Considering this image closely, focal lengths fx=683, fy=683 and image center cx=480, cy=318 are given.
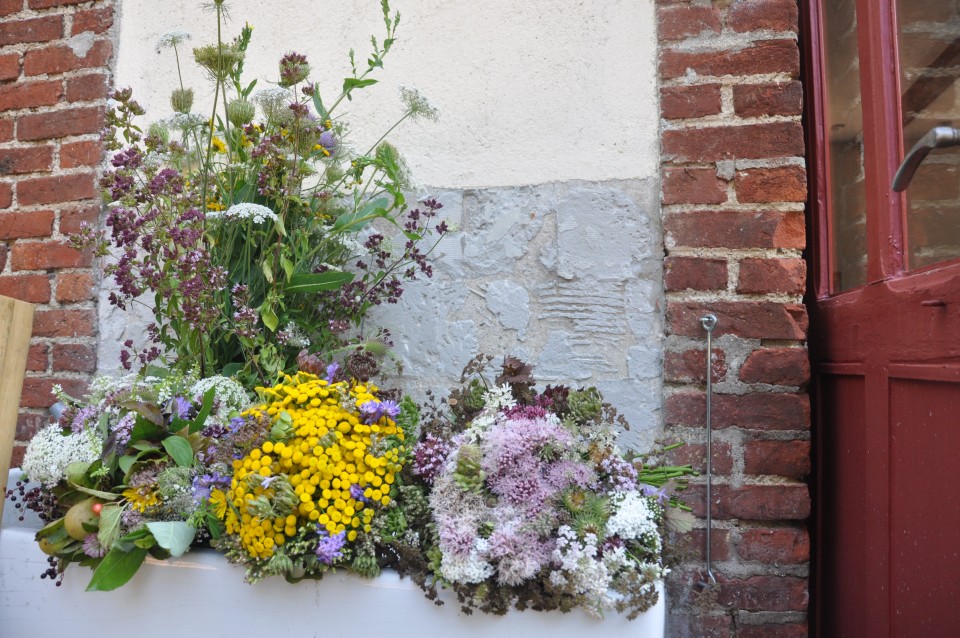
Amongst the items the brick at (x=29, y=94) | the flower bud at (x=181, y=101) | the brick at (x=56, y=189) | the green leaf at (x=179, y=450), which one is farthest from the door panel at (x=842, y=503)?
the brick at (x=29, y=94)

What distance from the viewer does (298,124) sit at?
4.69 feet

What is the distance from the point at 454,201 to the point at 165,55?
3.29 feet

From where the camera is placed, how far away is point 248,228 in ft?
4.91

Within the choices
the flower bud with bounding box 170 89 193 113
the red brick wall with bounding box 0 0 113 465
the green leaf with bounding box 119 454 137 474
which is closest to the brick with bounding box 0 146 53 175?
the red brick wall with bounding box 0 0 113 465

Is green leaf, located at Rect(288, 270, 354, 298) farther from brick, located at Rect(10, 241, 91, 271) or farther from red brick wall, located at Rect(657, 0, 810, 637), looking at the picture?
brick, located at Rect(10, 241, 91, 271)

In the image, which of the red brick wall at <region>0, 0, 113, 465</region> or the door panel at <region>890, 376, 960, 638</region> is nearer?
the door panel at <region>890, 376, 960, 638</region>

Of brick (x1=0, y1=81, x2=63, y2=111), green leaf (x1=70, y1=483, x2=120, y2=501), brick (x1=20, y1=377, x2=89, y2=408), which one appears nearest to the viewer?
green leaf (x1=70, y1=483, x2=120, y2=501)

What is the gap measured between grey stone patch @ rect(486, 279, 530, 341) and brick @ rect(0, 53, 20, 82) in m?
1.66

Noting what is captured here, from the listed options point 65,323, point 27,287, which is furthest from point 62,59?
point 65,323

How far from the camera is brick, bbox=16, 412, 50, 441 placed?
1.99 m

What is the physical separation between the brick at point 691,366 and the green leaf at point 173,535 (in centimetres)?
109

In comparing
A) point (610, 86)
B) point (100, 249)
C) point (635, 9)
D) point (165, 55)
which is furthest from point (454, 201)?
point (165, 55)

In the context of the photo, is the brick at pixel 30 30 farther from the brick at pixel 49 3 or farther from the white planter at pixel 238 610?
the white planter at pixel 238 610

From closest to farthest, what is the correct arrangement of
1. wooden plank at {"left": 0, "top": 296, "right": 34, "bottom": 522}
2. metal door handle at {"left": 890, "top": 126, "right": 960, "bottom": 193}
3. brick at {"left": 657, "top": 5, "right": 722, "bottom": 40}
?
1. metal door handle at {"left": 890, "top": 126, "right": 960, "bottom": 193}
2. wooden plank at {"left": 0, "top": 296, "right": 34, "bottom": 522}
3. brick at {"left": 657, "top": 5, "right": 722, "bottom": 40}
